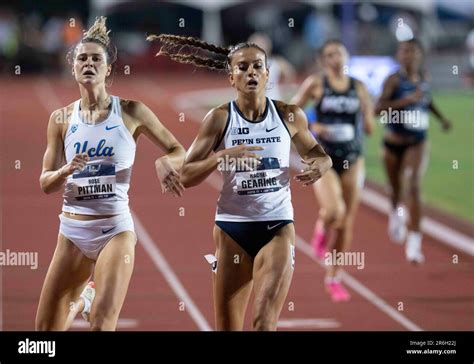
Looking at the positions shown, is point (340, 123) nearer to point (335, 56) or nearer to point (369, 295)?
point (335, 56)

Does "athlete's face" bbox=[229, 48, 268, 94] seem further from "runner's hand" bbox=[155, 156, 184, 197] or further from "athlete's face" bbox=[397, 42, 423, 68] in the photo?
"athlete's face" bbox=[397, 42, 423, 68]

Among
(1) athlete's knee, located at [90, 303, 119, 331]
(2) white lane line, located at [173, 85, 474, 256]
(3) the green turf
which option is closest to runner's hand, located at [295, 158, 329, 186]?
(1) athlete's knee, located at [90, 303, 119, 331]

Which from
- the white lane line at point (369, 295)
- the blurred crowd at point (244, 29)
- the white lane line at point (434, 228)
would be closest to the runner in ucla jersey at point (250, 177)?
the white lane line at point (369, 295)

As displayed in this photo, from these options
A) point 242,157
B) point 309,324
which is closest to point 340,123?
point 309,324

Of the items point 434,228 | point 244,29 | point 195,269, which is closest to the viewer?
point 195,269

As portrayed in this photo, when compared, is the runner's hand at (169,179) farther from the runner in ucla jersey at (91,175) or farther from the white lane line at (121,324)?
the white lane line at (121,324)

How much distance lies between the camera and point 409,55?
12945 millimetres

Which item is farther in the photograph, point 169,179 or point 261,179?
point 261,179

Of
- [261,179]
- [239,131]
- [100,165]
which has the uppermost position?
[239,131]

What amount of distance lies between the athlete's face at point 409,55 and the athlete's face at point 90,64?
591 centimetres

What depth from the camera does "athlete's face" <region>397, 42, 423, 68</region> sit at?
12.9m

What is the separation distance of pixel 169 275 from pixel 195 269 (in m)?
0.36

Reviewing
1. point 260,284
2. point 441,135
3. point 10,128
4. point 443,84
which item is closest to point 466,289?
point 260,284

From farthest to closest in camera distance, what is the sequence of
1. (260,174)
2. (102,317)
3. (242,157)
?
(260,174)
(242,157)
(102,317)
